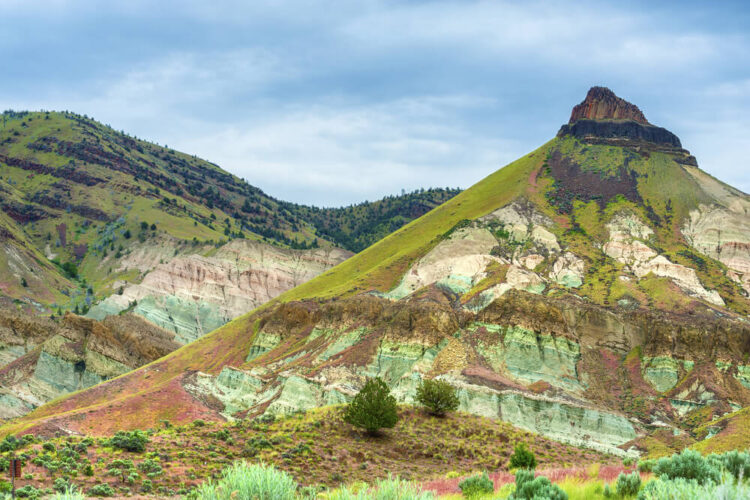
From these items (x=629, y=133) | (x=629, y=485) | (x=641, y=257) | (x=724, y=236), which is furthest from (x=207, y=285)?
(x=629, y=485)

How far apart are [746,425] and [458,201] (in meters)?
107

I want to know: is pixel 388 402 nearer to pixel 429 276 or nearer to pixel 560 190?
pixel 429 276

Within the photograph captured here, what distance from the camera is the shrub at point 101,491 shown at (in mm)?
23406

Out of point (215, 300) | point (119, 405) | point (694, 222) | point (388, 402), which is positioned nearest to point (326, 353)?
point (119, 405)

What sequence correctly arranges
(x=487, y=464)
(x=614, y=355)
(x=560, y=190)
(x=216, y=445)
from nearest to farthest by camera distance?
(x=216, y=445) → (x=487, y=464) → (x=614, y=355) → (x=560, y=190)

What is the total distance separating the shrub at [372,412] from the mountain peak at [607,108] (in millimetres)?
133168

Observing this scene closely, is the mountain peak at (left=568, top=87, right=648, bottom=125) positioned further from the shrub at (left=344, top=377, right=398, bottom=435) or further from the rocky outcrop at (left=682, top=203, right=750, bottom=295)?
the shrub at (left=344, top=377, right=398, bottom=435)

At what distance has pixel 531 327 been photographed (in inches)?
2933

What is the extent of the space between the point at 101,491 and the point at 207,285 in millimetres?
126351

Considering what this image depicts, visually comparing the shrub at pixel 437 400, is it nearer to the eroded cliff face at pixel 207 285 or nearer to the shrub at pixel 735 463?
the shrub at pixel 735 463

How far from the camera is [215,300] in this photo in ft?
474

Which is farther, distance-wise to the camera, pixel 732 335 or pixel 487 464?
pixel 732 335

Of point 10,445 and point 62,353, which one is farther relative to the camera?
point 62,353

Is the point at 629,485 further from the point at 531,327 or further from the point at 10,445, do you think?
the point at 531,327
